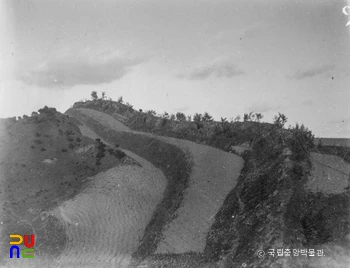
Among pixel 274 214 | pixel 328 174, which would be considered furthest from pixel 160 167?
pixel 274 214

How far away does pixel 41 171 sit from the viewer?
97.5 feet

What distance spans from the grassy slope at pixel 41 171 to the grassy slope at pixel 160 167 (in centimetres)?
442

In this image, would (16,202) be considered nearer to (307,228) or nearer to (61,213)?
(61,213)

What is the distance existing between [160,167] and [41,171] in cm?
1050

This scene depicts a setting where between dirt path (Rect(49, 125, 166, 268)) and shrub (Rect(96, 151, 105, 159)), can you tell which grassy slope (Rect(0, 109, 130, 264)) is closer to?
shrub (Rect(96, 151, 105, 159))

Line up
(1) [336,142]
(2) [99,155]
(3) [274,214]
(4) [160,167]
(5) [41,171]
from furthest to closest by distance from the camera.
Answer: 1. (2) [99,155]
2. (4) [160,167]
3. (5) [41,171]
4. (1) [336,142]
5. (3) [274,214]

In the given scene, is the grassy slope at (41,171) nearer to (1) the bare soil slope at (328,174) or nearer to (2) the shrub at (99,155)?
(2) the shrub at (99,155)

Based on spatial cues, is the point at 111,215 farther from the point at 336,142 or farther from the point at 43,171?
the point at 336,142

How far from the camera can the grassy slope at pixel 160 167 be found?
19.8m

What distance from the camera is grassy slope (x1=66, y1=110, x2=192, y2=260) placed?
1978 centimetres

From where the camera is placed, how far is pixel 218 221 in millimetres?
18859

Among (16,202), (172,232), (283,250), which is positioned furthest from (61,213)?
(283,250)

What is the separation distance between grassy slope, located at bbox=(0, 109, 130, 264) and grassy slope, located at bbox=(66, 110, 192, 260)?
4.42 metres

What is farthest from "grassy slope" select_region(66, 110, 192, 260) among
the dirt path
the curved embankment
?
the dirt path
